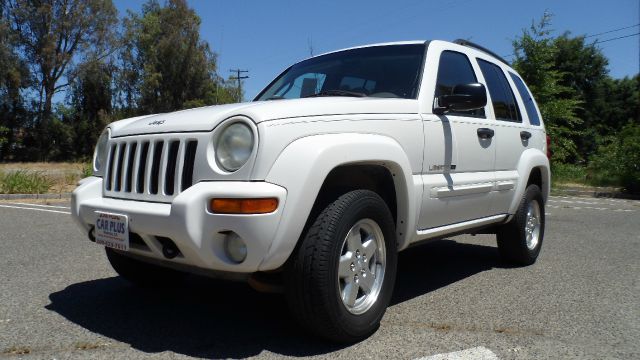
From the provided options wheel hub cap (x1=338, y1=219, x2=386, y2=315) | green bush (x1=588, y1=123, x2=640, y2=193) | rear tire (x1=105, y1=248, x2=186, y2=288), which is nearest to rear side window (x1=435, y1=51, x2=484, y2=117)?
wheel hub cap (x1=338, y1=219, x2=386, y2=315)

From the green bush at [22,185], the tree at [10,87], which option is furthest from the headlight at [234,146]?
the tree at [10,87]

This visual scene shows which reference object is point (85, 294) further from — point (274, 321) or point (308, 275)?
point (308, 275)

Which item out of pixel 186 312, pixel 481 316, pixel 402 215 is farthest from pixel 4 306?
pixel 481 316

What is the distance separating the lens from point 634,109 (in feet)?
114

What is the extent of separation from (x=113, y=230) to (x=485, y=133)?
2.77 metres

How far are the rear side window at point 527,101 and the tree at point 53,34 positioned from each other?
1536 inches

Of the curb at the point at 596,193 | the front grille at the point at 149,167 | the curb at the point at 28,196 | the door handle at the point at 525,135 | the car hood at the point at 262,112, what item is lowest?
the curb at the point at 596,193

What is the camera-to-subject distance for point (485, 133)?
166 inches

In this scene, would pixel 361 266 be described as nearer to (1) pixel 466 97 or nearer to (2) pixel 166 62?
(1) pixel 466 97

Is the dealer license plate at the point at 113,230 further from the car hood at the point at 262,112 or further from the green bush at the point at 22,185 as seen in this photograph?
the green bush at the point at 22,185

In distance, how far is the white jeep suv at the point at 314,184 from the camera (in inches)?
104

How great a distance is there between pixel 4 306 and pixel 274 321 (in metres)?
1.84

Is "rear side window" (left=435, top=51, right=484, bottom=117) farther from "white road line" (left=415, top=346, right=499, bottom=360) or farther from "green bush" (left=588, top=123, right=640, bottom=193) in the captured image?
"green bush" (left=588, top=123, right=640, bottom=193)

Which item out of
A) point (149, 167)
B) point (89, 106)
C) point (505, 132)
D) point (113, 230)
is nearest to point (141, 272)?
point (113, 230)
